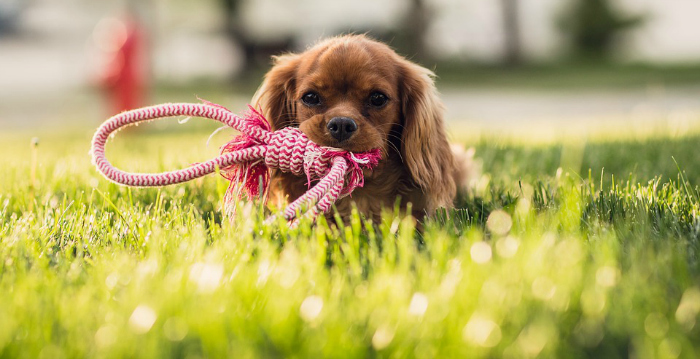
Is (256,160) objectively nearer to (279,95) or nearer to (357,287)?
(279,95)

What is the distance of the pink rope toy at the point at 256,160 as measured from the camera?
234 centimetres

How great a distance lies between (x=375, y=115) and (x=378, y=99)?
0.08m

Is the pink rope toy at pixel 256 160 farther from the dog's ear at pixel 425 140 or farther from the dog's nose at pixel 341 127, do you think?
the dog's ear at pixel 425 140

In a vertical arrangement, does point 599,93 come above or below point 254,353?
below

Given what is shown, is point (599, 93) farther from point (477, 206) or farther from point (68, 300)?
point (68, 300)

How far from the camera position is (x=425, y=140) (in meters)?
2.94

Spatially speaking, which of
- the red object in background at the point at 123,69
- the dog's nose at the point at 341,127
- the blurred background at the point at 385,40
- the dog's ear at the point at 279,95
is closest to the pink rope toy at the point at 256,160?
the dog's nose at the point at 341,127

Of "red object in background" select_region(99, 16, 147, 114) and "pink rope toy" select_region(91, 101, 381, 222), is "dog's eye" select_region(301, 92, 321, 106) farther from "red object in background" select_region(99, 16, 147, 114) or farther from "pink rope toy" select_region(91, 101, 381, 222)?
"red object in background" select_region(99, 16, 147, 114)

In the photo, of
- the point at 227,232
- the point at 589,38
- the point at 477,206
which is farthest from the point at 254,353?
the point at 589,38

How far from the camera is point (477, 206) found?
292 centimetres

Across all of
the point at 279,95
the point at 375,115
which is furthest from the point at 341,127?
the point at 279,95

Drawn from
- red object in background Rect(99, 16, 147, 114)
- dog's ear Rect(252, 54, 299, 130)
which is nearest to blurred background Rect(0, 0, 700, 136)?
red object in background Rect(99, 16, 147, 114)

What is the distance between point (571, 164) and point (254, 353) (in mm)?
3130

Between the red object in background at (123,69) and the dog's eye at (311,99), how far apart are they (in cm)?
586
